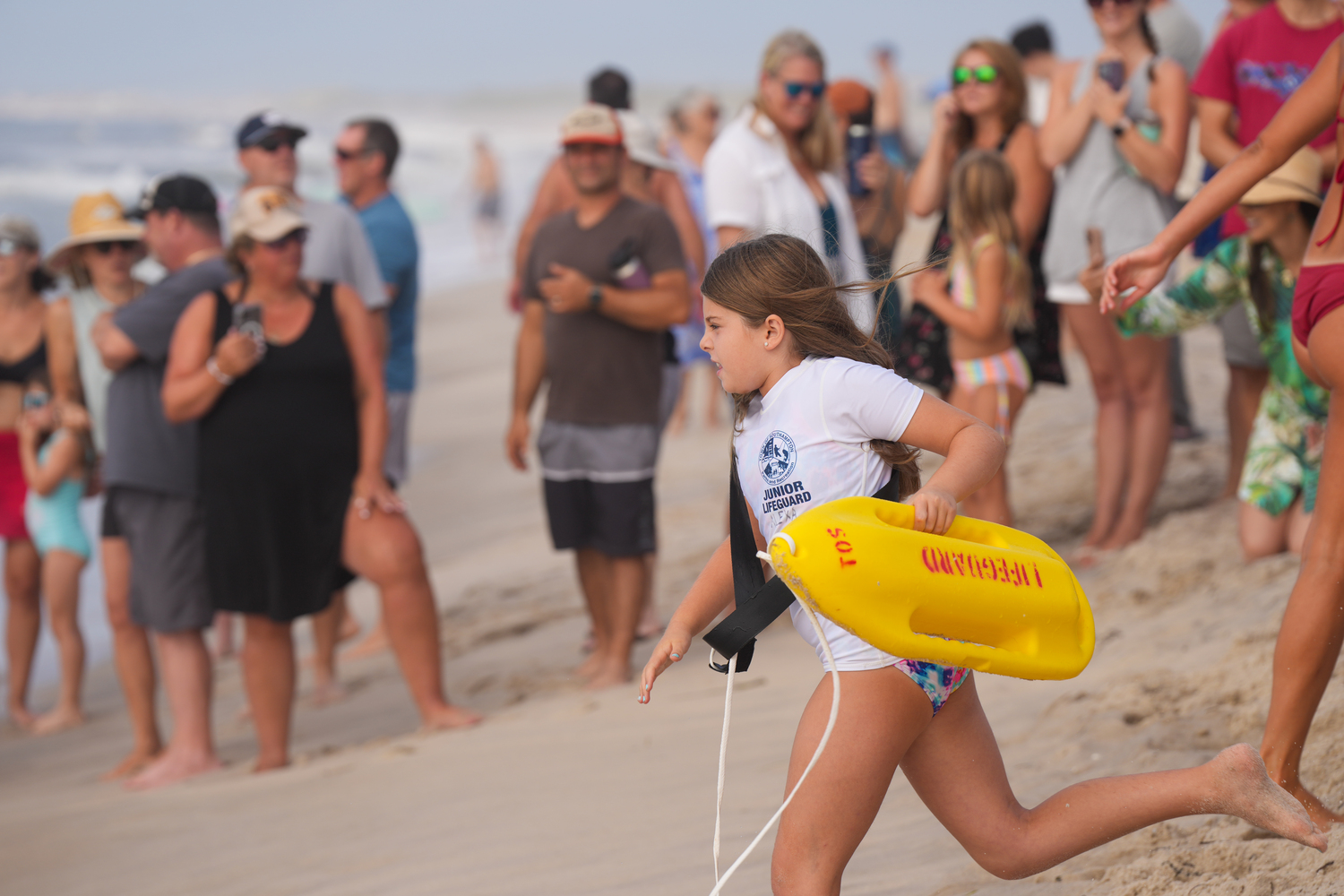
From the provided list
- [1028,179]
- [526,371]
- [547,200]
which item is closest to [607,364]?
[526,371]

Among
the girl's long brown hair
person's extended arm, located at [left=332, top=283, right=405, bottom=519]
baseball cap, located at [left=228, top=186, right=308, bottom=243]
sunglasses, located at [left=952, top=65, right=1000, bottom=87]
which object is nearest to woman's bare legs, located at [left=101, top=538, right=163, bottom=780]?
person's extended arm, located at [left=332, top=283, right=405, bottom=519]

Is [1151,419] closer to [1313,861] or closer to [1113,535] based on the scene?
[1113,535]

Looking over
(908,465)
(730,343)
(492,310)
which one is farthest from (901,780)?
(492,310)

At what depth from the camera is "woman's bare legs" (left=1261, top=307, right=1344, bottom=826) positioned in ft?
8.15

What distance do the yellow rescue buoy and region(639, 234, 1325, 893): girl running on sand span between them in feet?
0.25

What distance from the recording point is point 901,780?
3.31 metres

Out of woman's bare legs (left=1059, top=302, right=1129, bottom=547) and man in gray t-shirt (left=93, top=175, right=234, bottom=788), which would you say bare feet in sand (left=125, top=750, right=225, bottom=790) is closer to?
man in gray t-shirt (left=93, top=175, right=234, bottom=788)

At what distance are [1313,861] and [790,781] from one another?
109 centimetres

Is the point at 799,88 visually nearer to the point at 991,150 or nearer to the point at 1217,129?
the point at 991,150

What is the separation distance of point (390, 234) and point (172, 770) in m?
2.41

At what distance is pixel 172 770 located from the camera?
4445 mm

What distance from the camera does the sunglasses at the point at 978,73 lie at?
5.02 m

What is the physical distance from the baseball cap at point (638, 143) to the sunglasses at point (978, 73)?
1.51 m

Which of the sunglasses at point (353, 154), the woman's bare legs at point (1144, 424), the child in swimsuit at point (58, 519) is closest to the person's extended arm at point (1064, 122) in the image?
the woman's bare legs at point (1144, 424)
